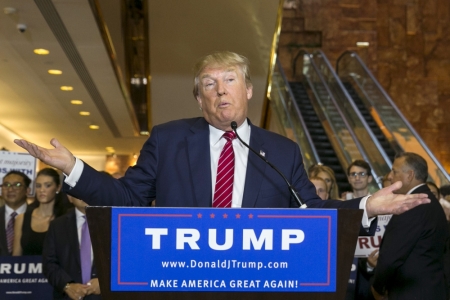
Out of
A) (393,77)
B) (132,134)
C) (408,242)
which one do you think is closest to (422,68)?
(393,77)

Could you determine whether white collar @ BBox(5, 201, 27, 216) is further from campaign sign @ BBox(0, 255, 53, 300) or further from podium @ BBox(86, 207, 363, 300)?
podium @ BBox(86, 207, 363, 300)

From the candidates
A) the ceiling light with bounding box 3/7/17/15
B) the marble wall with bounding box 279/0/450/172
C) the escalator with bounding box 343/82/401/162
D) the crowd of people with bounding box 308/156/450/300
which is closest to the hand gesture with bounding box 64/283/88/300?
the crowd of people with bounding box 308/156/450/300

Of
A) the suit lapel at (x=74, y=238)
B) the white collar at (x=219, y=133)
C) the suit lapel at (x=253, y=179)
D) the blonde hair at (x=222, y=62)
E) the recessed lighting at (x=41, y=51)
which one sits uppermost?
the recessed lighting at (x=41, y=51)

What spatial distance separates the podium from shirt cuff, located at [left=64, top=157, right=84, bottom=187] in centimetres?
30

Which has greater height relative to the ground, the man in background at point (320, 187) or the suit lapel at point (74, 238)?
the man in background at point (320, 187)

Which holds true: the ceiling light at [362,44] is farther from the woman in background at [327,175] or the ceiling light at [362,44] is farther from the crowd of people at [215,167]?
the crowd of people at [215,167]

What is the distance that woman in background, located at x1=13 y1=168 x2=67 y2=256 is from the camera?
5.89 metres

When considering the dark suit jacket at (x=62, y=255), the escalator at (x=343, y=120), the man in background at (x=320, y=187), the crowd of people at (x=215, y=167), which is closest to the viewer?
the crowd of people at (x=215, y=167)

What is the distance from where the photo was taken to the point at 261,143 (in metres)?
2.79

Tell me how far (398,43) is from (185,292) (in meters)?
17.8

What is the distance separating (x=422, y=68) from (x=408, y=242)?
48.3 feet

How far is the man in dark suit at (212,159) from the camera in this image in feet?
8.57

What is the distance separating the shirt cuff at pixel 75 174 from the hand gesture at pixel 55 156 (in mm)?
13

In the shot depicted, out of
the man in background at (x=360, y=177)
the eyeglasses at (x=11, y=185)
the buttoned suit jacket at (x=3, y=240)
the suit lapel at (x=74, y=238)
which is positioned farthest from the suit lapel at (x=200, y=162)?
the man in background at (x=360, y=177)
